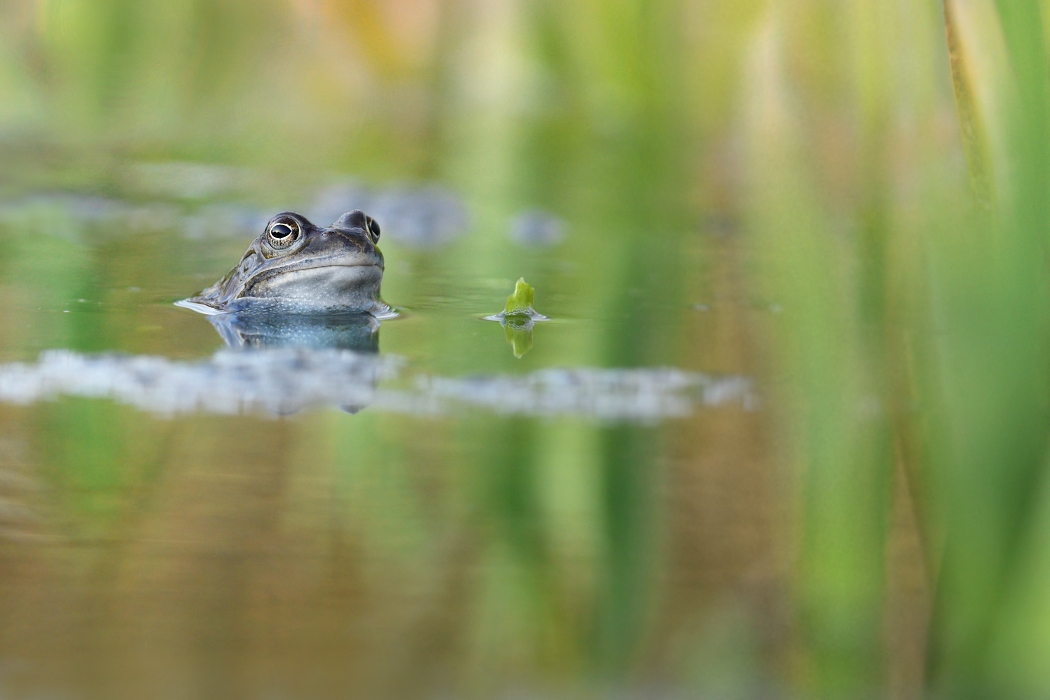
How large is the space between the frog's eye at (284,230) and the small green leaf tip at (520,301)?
71cm

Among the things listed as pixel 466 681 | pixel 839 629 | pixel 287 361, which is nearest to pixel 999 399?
pixel 839 629

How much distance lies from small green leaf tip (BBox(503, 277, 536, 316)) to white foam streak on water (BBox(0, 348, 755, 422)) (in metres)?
0.65

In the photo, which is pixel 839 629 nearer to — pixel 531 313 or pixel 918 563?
pixel 918 563

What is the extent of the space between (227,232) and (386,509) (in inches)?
164

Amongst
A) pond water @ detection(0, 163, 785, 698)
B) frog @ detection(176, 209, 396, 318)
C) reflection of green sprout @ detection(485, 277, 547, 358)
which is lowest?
pond water @ detection(0, 163, 785, 698)

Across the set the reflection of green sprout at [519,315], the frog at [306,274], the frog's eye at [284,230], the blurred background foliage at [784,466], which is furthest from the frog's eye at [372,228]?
the blurred background foliage at [784,466]

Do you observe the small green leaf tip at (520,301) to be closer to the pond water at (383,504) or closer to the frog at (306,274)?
the pond water at (383,504)

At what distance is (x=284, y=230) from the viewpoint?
3.92 m

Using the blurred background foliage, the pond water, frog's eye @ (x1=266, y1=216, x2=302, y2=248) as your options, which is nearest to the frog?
frog's eye @ (x1=266, y1=216, x2=302, y2=248)

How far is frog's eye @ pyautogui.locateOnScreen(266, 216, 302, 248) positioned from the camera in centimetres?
392

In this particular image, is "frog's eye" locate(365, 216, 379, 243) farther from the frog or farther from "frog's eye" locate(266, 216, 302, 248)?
"frog's eye" locate(266, 216, 302, 248)

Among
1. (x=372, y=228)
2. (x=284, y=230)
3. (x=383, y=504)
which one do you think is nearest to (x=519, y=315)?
(x=372, y=228)

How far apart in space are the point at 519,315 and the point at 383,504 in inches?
71.1

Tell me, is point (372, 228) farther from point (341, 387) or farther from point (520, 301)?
point (341, 387)
